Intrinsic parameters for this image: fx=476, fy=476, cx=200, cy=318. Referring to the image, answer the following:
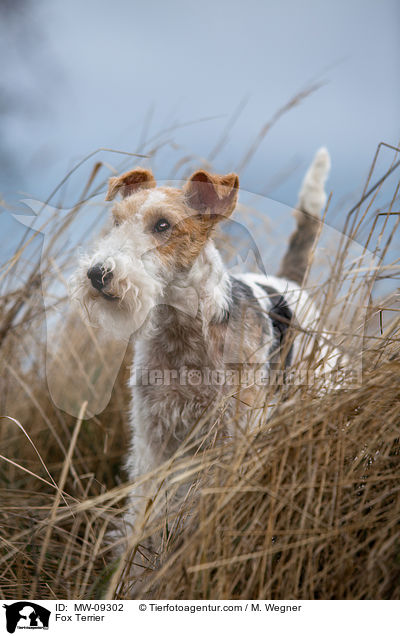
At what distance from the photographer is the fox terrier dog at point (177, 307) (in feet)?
4.05

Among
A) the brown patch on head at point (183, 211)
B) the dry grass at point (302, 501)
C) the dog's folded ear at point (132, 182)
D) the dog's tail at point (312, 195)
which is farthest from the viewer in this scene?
the dog's tail at point (312, 195)

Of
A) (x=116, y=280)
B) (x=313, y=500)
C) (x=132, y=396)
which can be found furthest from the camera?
(x=132, y=396)

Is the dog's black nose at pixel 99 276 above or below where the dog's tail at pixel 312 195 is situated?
below

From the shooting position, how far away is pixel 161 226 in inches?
51.0

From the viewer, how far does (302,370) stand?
1291 mm

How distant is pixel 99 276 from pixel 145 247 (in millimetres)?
152

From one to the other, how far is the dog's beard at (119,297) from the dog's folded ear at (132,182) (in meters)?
0.30

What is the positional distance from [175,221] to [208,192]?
A: 125mm

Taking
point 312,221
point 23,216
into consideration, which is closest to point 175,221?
point 23,216

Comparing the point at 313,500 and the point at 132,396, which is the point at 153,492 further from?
the point at 313,500
